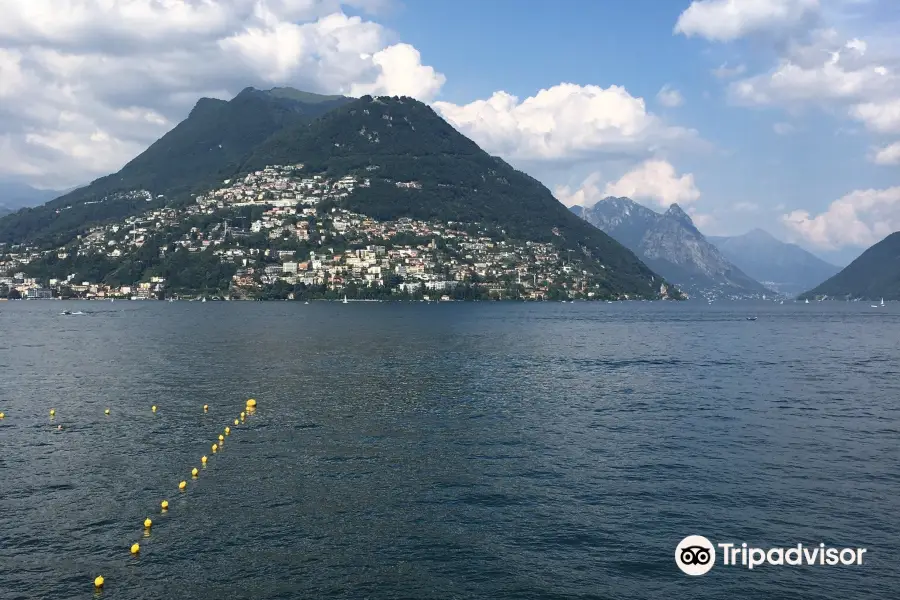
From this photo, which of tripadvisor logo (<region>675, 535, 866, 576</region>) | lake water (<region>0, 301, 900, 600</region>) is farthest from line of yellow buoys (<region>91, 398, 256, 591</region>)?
tripadvisor logo (<region>675, 535, 866, 576</region>)

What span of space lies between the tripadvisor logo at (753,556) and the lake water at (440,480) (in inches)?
23.9

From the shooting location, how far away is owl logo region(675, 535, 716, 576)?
3081 centimetres

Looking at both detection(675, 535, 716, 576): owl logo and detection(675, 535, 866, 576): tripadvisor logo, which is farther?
detection(675, 535, 866, 576): tripadvisor logo

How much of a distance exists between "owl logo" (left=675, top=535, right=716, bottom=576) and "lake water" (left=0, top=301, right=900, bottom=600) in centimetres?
55

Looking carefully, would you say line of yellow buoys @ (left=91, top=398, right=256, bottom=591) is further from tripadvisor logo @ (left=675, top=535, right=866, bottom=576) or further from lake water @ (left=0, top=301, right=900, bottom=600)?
tripadvisor logo @ (left=675, top=535, right=866, bottom=576)

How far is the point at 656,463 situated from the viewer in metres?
46.5

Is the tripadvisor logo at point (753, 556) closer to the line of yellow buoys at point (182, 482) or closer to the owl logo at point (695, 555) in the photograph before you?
the owl logo at point (695, 555)

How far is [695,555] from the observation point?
31.8 m

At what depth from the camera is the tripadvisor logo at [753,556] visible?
31172 millimetres

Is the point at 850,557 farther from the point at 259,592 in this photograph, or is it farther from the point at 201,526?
the point at 201,526

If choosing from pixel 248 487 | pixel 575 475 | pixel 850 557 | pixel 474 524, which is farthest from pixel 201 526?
pixel 850 557

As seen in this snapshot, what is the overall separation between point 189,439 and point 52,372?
49.7 m

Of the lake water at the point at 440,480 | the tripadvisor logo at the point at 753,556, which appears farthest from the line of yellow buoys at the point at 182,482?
the tripadvisor logo at the point at 753,556

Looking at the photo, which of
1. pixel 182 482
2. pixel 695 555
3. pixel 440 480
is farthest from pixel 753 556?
pixel 182 482
